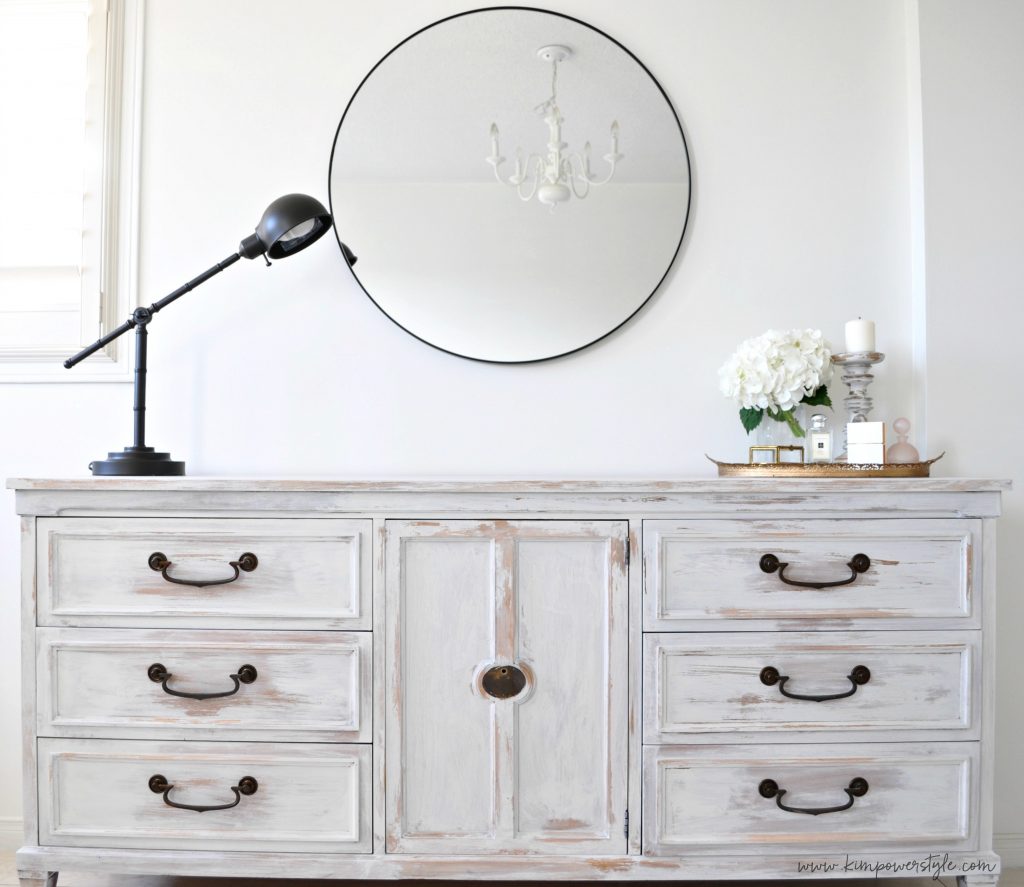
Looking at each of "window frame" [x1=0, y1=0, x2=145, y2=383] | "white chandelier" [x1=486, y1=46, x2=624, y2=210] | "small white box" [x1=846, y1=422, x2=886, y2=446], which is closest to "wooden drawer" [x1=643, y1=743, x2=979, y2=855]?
"small white box" [x1=846, y1=422, x2=886, y2=446]

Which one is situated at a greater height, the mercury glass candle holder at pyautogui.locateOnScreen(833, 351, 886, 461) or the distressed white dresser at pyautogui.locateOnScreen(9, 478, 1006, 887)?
the mercury glass candle holder at pyautogui.locateOnScreen(833, 351, 886, 461)

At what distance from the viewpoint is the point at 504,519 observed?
1315 millimetres

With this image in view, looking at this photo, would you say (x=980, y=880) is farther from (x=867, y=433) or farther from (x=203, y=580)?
(x=203, y=580)

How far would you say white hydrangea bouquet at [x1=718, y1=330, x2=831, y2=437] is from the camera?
1.57 metres

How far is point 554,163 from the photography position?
1769 millimetres

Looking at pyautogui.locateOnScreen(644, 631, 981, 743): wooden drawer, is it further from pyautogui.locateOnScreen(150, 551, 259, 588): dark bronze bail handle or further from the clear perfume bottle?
pyautogui.locateOnScreen(150, 551, 259, 588): dark bronze bail handle

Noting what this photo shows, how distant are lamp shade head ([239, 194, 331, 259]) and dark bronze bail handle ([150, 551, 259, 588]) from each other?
2.14 ft

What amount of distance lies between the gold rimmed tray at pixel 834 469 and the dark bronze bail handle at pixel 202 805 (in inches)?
44.0

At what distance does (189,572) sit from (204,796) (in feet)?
1.34

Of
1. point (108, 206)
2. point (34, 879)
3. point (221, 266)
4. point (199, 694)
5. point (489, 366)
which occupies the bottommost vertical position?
point (34, 879)

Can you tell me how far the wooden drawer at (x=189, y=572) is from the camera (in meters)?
1.33

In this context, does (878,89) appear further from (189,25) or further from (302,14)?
(189,25)

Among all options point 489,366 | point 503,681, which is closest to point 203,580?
point 503,681

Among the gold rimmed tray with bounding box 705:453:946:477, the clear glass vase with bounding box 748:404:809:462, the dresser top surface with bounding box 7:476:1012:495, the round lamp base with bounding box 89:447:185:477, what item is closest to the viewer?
the dresser top surface with bounding box 7:476:1012:495
